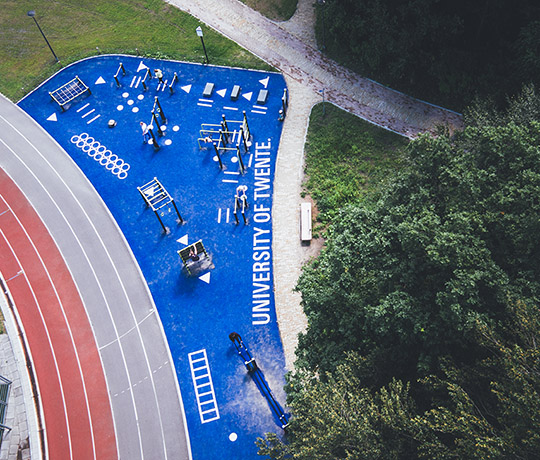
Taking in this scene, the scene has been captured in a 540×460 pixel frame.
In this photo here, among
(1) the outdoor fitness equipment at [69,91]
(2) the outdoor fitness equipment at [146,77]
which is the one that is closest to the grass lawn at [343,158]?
(2) the outdoor fitness equipment at [146,77]

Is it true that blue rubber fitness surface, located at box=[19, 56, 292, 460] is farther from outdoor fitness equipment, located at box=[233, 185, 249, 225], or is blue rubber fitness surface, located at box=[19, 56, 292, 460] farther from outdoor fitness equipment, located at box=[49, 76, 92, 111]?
outdoor fitness equipment, located at box=[233, 185, 249, 225]

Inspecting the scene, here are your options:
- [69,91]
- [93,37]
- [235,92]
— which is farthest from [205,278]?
[93,37]

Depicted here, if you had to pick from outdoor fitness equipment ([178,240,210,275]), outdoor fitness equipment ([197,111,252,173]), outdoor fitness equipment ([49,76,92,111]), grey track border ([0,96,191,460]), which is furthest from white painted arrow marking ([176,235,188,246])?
outdoor fitness equipment ([49,76,92,111])

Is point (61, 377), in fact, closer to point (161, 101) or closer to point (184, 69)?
point (161, 101)

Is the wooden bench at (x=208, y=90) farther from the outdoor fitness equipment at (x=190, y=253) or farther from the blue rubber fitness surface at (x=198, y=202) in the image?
the outdoor fitness equipment at (x=190, y=253)

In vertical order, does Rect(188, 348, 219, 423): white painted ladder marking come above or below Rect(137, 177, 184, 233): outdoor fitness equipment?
below

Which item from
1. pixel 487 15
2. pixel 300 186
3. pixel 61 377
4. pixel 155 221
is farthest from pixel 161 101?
pixel 487 15
